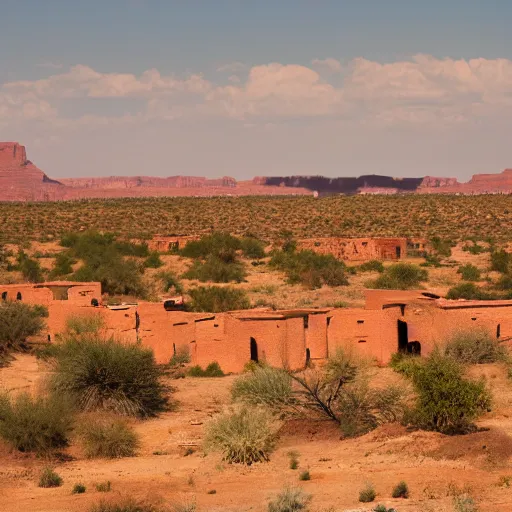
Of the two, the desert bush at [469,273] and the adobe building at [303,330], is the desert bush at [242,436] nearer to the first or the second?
the adobe building at [303,330]

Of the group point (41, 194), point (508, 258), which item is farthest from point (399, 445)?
point (41, 194)

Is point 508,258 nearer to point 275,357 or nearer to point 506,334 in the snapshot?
point 506,334

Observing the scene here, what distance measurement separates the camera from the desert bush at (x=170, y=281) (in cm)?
3679

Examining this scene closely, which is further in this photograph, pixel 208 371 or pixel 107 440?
pixel 208 371

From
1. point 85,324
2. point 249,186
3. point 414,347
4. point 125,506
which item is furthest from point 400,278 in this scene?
point 249,186

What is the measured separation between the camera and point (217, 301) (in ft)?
96.9

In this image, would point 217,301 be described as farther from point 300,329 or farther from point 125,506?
point 125,506

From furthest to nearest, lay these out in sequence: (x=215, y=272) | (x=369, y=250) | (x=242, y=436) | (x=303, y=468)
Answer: (x=369, y=250) < (x=215, y=272) < (x=242, y=436) < (x=303, y=468)

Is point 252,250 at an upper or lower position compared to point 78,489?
upper

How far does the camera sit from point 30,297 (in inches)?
1069

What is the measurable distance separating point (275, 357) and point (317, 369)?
92 cm

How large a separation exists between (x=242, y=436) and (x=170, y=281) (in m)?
23.1

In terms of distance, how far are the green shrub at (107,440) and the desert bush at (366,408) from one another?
350cm

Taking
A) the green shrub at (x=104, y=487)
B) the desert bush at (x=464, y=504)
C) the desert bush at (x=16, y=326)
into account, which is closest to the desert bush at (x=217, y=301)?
the desert bush at (x=16, y=326)
